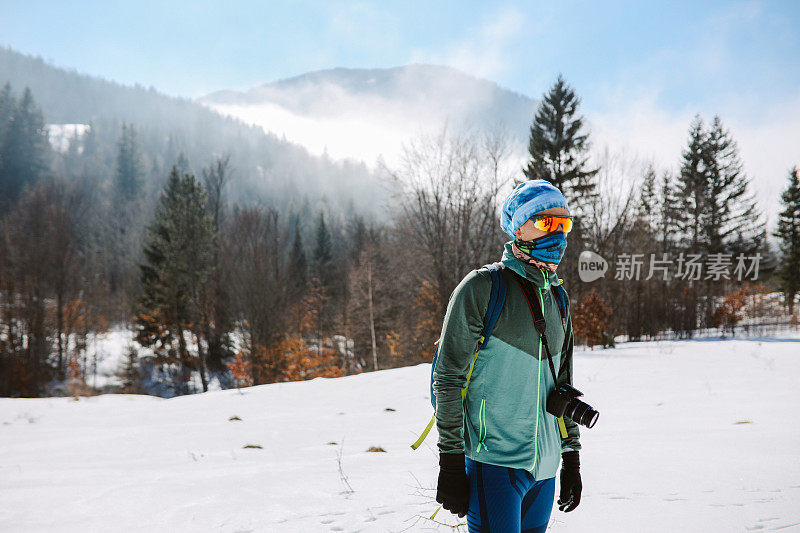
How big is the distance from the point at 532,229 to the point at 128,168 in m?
88.2

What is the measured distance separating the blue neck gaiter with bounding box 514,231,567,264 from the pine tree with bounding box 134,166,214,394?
901 inches

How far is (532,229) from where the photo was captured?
164 centimetres

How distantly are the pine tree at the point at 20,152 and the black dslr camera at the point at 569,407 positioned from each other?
7128cm

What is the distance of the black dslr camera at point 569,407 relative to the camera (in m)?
1.63

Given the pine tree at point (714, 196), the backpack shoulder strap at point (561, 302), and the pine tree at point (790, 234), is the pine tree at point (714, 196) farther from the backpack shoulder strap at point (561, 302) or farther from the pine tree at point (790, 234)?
the backpack shoulder strap at point (561, 302)

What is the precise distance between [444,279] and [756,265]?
25.4m

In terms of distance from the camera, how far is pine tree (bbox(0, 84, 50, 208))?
54938 millimetres

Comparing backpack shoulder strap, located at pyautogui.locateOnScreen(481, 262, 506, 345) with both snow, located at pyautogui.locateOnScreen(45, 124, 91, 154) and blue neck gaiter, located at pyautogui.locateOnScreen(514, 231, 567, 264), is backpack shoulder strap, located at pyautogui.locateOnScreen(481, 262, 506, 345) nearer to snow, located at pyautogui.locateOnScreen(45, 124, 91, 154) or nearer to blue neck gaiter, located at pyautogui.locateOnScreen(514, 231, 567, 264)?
blue neck gaiter, located at pyautogui.locateOnScreen(514, 231, 567, 264)

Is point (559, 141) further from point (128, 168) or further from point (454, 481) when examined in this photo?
point (128, 168)

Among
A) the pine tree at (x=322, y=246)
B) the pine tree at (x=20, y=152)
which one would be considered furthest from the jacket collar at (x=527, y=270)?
the pine tree at (x=20, y=152)

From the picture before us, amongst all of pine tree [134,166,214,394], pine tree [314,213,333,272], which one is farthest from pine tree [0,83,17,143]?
pine tree [134,166,214,394]

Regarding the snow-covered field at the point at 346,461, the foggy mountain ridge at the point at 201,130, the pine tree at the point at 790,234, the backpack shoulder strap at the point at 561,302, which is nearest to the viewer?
the backpack shoulder strap at the point at 561,302

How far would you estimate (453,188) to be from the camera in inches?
705

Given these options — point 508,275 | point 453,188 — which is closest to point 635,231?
point 453,188
